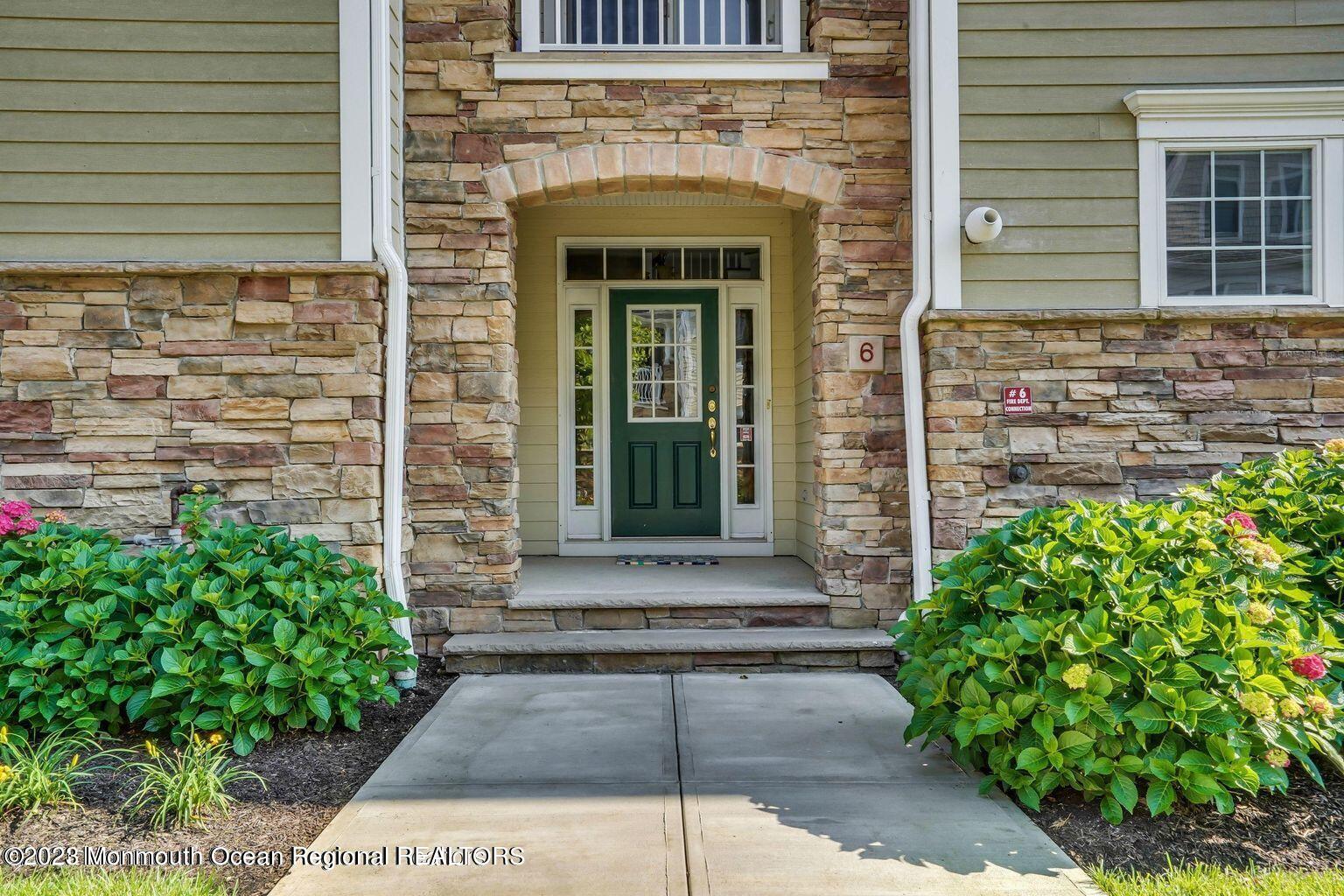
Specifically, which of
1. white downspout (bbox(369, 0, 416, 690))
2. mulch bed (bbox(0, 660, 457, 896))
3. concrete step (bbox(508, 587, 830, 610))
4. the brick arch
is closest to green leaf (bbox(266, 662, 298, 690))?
mulch bed (bbox(0, 660, 457, 896))

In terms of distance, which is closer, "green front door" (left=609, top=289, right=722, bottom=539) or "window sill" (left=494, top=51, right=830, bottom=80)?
"window sill" (left=494, top=51, right=830, bottom=80)

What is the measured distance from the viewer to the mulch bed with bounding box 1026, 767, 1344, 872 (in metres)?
2.46

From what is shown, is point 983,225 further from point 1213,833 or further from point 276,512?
point 276,512

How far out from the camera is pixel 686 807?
9.03ft

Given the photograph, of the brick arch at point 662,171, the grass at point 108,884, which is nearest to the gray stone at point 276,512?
the brick arch at point 662,171

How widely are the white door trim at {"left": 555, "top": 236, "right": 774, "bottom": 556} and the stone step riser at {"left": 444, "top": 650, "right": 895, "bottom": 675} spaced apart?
1.77 metres

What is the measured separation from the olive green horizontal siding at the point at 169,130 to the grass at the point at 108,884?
2800 millimetres

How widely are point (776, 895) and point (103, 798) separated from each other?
2208 mm

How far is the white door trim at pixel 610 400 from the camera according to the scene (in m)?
6.14

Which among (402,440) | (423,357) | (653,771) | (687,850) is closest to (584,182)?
(423,357)

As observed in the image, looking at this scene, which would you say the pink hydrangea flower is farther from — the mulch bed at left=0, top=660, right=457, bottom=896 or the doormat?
the doormat

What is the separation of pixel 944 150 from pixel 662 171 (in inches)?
56.6

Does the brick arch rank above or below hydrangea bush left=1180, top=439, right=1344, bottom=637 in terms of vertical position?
above

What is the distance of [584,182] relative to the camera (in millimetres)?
4543
